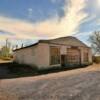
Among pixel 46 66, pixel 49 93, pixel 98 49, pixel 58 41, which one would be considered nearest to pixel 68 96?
pixel 49 93

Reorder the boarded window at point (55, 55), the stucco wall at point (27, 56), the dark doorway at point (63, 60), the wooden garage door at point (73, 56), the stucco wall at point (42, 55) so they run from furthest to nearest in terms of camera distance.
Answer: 1. the wooden garage door at point (73, 56)
2. the dark doorway at point (63, 60)
3. the boarded window at point (55, 55)
4. the stucco wall at point (27, 56)
5. the stucco wall at point (42, 55)

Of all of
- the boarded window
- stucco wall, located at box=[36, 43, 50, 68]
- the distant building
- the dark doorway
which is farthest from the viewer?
the dark doorway

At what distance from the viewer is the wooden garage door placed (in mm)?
24834

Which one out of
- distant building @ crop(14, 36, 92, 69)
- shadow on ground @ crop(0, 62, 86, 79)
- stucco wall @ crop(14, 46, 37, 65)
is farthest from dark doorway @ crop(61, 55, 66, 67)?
stucco wall @ crop(14, 46, 37, 65)

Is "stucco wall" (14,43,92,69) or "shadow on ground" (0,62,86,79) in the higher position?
"stucco wall" (14,43,92,69)

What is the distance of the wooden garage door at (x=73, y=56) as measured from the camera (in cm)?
2483

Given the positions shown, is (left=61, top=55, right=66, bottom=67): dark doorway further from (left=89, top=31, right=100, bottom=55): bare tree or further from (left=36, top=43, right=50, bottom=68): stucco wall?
(left=89, top=31, right=100, bottom=55): bare tree

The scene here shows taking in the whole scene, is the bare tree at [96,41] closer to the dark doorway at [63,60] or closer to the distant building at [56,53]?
the distant building at [56,53]

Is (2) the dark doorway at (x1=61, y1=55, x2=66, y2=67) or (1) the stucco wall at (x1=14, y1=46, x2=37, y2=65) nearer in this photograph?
(1) the stucco wall at (x1=14, y1=46, x2=37, y2=65)

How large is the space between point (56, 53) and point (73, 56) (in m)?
3.90

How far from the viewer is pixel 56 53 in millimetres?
22719

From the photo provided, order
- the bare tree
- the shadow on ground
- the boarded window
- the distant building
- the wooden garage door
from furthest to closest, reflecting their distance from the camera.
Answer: the bare tree < the wooden garage door < the boarded window < the distant building < the shadow on ground

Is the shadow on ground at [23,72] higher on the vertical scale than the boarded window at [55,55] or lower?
lower

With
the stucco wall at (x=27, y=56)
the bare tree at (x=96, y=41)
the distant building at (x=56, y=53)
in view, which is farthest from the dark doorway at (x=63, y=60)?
the bare tree at (x=96, y=41)
